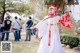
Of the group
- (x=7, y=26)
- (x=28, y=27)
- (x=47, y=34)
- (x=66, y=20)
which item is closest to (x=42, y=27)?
(x=47, y=34)

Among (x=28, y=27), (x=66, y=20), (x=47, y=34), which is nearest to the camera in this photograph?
(x=66, y=20)

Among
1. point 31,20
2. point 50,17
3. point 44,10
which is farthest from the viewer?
point 31,20

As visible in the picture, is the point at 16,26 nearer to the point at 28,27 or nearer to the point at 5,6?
the point at 28,27

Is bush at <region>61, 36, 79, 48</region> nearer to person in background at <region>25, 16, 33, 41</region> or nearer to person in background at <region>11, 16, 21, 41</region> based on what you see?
person in background at <region>25, 16, 33, 41</region>

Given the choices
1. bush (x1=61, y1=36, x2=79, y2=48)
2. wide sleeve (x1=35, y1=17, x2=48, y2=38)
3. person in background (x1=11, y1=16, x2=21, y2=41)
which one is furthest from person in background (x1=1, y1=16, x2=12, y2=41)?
wide sleeve (x1=35, y1=17, x2=48, y2=38)

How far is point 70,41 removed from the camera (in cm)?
536

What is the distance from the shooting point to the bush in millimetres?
5230

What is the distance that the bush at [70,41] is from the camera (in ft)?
17.2

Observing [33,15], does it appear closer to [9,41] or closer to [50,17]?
[9,41]

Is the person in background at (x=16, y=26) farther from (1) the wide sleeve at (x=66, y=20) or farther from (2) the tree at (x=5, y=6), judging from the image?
(1) the wide sleeve at (x=66, y=20)

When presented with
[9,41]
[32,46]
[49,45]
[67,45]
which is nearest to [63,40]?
[67,45]

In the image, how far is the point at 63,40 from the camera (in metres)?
5.27

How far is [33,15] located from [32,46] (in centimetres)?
57

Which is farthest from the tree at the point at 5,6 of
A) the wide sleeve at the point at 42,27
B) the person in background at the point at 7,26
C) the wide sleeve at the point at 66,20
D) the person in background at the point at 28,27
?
the wide sleeve at the point at 66,20
